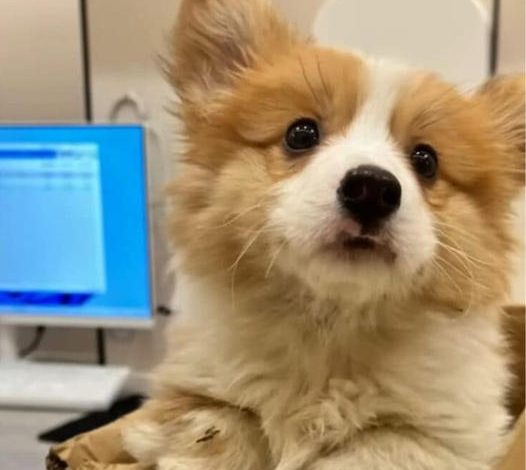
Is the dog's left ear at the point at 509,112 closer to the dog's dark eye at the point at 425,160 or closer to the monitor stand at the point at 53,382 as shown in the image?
the dog's dark eye at the point at 425,160

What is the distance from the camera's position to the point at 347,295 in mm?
904

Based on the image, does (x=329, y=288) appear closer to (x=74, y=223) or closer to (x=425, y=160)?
(x=425, y=160)

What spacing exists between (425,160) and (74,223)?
3.78 ft

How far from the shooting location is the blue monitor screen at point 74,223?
6.21ft

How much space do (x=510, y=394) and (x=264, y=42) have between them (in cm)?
56

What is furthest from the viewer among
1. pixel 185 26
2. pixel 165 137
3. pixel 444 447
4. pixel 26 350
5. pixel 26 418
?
pixel 26 350

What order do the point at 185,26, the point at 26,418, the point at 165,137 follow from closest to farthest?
the point at 185,26, the point at 26,418, the point at 165,137

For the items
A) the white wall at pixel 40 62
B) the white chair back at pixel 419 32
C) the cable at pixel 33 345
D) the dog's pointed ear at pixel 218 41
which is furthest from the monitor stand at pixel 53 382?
the dog's pointed ear at pixel 218 41

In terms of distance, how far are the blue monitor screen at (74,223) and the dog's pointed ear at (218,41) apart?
81cm

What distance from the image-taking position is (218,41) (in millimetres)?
1064

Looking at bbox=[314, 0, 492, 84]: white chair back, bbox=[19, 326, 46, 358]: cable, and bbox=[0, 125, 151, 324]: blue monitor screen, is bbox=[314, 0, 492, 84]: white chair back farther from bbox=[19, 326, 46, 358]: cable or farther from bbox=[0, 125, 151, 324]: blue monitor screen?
bbox=[19, 326, 46, 358]: cable

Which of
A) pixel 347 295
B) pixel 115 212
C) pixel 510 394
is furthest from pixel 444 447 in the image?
pixel 115 212

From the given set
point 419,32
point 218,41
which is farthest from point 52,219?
point 218,41

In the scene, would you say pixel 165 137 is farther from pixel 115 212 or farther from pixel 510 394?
pixel 510 394
